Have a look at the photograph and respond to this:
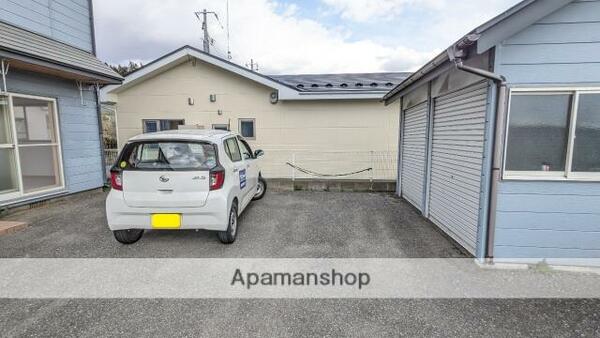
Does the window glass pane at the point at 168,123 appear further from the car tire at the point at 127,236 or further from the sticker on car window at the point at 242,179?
the car tire at the point at 127,236

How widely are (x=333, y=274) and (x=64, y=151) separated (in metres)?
6.51

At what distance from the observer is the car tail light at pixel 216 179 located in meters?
3.48

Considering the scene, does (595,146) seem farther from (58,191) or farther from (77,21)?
(77,21)

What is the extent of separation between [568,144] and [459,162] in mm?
1104

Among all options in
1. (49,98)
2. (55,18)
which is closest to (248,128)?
(49,98)

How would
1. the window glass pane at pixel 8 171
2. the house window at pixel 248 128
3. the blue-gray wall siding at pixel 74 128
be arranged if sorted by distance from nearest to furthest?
1. the window glass pane at pixel 8 171
2. the blue-gray wall siding at pixel 74 128
3. the house window at pixel 248 128

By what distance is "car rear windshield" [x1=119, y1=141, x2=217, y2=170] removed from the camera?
3.45 metres

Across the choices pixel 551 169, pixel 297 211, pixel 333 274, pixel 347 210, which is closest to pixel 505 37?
pixel 551 169

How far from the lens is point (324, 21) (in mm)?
10297

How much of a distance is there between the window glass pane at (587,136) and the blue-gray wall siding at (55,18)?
28.5ft

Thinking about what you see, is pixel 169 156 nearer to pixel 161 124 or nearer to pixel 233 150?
pixel 233 150

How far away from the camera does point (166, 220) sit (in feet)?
11.3

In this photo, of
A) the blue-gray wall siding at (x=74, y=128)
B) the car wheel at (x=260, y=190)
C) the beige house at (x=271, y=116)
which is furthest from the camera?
the beige house at (x=271, y=116)

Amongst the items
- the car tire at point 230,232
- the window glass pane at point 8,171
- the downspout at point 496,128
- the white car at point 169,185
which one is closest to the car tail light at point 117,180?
the white car at point 169,185
